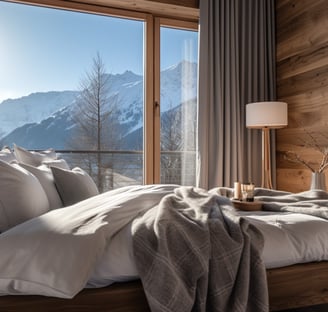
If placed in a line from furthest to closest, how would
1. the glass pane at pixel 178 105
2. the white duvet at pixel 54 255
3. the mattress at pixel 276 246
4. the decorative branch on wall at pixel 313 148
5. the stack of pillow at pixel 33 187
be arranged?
1. the glass pane at pixel 178 105
2. the decorative branch on wall at pixel 313 148
3. the stack of pillow at pixel 33 187
4. the mattress at pixel 276 246
5. the white duvet at pixel 54 255

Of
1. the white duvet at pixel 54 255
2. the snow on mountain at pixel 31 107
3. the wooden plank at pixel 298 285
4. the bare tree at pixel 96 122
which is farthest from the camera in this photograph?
the bare tree at pixel 96 122

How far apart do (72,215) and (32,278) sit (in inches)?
12.8

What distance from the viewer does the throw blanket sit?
4.42 feet

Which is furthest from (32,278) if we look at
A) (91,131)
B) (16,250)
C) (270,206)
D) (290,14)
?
(290,14)

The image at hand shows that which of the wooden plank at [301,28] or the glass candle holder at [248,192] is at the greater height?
the wooden plank at [301,28]

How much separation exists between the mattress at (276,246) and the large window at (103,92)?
2.59 m

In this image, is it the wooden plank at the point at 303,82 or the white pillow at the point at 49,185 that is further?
the wooden plank at the point at 303,82

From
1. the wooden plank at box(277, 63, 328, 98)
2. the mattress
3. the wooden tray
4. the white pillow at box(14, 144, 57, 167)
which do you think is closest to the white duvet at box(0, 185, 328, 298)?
the mattress

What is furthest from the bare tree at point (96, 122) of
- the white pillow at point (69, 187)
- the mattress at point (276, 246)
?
the mattress at point (276, 246)

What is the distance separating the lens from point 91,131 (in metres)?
4.23

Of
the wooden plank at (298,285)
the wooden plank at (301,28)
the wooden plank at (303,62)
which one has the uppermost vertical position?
Answer: the wooden plank at (301,28)

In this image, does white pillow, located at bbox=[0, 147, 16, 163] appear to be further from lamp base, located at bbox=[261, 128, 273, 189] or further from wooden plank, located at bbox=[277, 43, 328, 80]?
wooden plank, located at bbox=[277, 43, 328, 80]

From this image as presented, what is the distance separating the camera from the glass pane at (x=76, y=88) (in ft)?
13.0

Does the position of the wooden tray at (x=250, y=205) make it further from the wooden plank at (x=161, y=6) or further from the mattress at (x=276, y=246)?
the wooden plank at (x=161, y=6)
